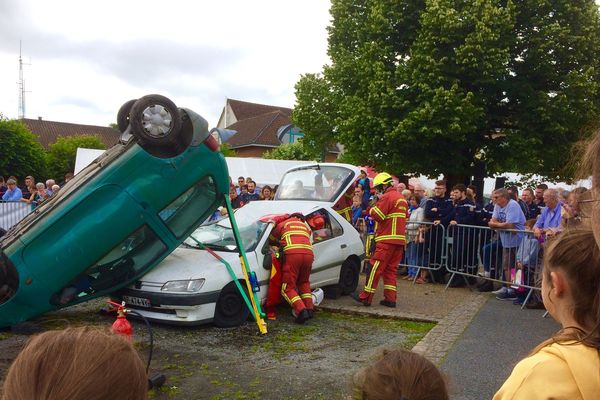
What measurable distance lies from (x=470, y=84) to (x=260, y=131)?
35.1 meters

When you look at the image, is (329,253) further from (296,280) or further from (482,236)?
(482,236)

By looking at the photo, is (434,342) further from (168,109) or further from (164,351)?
(168,109)

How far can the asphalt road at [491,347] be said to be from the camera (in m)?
4.81

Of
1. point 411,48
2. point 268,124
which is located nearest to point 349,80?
point 411,48

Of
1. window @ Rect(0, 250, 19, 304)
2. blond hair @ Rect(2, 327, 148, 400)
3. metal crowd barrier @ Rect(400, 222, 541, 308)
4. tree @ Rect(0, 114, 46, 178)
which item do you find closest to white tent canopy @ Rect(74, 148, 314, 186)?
metal crowd barrier @ Rect(400, 222, 541, 308)

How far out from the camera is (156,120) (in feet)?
20.9

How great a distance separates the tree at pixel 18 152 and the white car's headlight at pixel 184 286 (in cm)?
2898

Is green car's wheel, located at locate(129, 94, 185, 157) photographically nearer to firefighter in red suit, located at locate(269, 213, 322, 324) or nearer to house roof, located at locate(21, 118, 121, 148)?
firefighter in red suit, located at locate(269, 213, 322, 324)

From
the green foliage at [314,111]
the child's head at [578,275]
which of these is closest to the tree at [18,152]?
the green foliage at [314,111]

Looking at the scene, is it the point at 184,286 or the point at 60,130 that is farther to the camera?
the point at 60,130

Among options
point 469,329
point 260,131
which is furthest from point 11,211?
point 260,131

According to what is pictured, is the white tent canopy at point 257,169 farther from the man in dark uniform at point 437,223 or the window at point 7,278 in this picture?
the window at point 7,278

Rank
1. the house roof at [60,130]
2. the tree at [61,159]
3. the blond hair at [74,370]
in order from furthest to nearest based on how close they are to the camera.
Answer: the house roof at [60,130] → the tree at [61,159] → the blond hair at [74,370]

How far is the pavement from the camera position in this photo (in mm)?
5062
